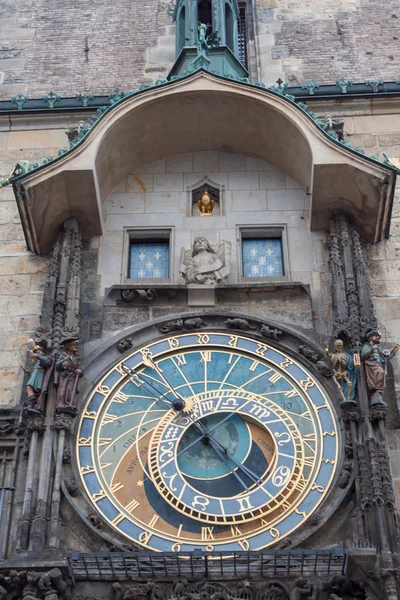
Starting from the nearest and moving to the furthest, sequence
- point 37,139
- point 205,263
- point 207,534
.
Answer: point 207,534 < point 205,263 < point 37,139

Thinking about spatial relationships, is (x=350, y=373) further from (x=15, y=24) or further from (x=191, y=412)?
(x=15, y=24)

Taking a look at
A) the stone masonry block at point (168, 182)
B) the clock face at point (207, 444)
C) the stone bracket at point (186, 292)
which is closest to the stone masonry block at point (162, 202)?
the stone masonry block at point (168, 182)

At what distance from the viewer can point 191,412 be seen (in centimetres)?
1055

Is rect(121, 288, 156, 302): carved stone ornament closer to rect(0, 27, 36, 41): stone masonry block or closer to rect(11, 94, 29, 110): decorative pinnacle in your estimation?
rect(11, 94, 29, 110): decorative pinnacle

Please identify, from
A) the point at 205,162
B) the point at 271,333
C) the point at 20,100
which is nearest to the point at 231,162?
the point at 205,162

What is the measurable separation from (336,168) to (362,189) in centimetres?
33

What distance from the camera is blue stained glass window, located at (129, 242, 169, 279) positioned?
39.1ft

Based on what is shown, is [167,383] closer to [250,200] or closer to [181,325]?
[181,325]

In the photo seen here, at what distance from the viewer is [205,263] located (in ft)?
38.1

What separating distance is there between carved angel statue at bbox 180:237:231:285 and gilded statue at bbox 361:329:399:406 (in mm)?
1647

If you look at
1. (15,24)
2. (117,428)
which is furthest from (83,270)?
(15,24)

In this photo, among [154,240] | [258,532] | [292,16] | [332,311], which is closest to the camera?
[258,532]

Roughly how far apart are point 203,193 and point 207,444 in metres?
3.15

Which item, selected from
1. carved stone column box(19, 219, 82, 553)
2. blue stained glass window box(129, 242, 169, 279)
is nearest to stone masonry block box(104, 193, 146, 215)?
blue stained glass window box(129, 242, 169, 279)
